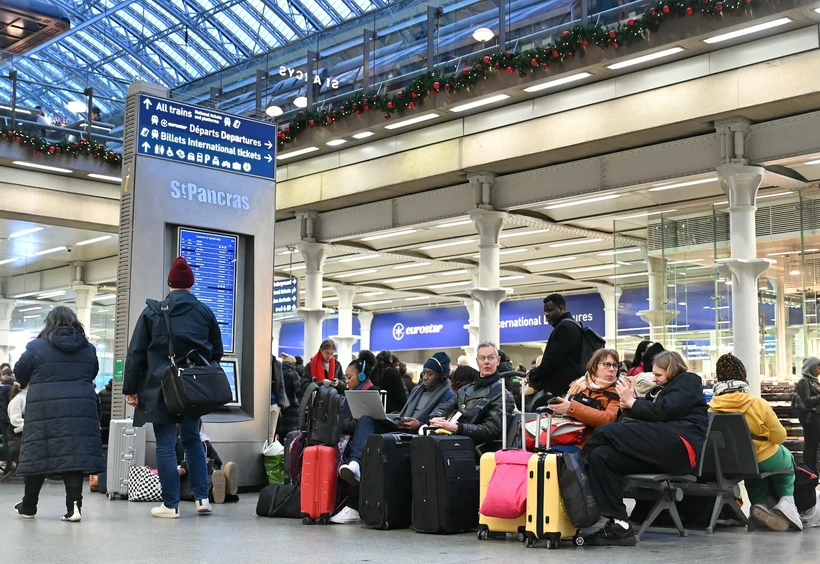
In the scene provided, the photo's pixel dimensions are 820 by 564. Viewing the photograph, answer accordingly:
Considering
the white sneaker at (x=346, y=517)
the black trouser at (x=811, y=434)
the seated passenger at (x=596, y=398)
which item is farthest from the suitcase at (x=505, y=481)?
the black trouser at (x=811, y=434)

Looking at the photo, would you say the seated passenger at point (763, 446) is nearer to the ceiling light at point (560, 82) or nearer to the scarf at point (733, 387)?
the scarf at point (733, 387)

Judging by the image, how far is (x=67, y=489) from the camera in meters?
7.00

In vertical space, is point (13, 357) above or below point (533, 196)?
below

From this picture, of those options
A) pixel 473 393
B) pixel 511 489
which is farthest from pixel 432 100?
pixel 511 489

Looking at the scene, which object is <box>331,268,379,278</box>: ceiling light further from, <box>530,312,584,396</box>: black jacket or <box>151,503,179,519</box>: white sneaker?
<box>151,503,179,519</box>: white sneaker

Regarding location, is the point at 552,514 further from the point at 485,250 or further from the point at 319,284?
the point at 319,284

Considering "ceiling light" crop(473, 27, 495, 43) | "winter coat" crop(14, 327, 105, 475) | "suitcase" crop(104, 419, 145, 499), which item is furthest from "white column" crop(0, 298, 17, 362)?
"winter coat" crop(14, 327, 105, 475)

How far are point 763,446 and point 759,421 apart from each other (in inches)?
7.0

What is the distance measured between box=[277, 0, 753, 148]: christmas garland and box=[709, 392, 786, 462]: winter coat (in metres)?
5.37

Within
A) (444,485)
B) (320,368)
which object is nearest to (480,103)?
(320,368)

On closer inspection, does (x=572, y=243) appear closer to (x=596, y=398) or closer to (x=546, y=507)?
(x=596, y=398)

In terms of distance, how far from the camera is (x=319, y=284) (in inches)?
770

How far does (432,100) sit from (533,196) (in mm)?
2220

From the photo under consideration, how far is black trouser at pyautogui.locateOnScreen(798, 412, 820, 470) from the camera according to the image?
12.5m
